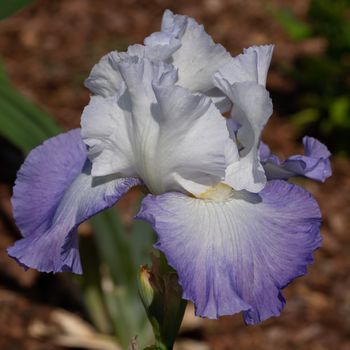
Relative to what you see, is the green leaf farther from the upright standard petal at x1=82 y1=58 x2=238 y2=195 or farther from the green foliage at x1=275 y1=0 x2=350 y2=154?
the green foliage at x1=275 y1=0 x2=350 y2=154

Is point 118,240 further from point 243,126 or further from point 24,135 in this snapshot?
point 243,126

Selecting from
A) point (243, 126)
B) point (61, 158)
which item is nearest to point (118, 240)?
point (61, 158)

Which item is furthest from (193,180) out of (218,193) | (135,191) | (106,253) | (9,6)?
(135,191)

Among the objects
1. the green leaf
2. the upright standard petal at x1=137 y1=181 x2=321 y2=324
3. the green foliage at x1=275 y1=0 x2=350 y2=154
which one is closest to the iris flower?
the upright standard petal at x1=137 y1=181 x2=321 y2=324

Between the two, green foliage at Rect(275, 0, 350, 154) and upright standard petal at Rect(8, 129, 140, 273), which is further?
green foliage at Rect(275, 0, 350, 154)

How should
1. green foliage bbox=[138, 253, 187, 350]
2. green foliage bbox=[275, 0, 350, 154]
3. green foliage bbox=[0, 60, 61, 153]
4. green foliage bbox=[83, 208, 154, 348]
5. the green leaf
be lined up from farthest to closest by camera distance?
green foliage bbox=[275, 0, 350, 154], green foliage bbox=[83, 208, 154, 348], green foliage bbox=[0, 60, 61, 153], the green leaf, green foliage bbox=[138, 253, 187, 350]

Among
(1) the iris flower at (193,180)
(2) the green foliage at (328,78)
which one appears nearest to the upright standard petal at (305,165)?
(1) the iris flower at (193,180)
